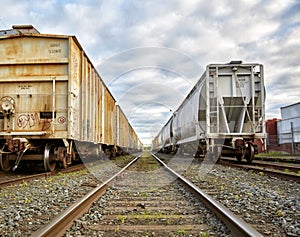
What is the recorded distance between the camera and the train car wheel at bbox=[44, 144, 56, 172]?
7.24m

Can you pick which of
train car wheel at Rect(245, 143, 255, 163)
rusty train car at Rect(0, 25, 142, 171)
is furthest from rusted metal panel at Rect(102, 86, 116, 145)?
train car wheel at Rect(245, 143, 255, 163)

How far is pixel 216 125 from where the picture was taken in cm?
1077

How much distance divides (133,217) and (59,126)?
4.34 metres

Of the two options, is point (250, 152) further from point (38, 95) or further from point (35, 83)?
point (35, 83)

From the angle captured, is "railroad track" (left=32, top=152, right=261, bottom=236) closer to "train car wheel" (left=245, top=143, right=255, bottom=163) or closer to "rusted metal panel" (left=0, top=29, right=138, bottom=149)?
"rusted metal panel" (left=0, top=29, right=138, bottom=149)

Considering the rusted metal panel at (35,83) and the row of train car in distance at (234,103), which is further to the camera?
the row of train car in distance at (234,103)

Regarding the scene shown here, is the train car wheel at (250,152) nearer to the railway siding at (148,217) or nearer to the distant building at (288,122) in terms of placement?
the railway siding at (148,217)

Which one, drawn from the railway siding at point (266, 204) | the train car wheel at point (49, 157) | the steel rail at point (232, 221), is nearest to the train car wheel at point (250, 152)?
the railway siding at point (266, 204)

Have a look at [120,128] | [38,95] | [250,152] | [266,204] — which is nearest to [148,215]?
[266,204]

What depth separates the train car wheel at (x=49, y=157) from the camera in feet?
23.7

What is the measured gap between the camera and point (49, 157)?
752cm

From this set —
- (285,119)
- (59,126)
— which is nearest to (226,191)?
(59,126)

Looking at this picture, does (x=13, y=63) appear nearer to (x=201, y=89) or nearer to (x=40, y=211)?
(x=40, y=211)

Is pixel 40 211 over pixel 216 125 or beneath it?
beneath
